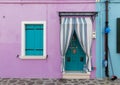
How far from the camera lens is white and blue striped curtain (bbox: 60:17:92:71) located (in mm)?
11383

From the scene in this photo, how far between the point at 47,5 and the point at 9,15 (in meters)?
1.79

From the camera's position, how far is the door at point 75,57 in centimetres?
1191

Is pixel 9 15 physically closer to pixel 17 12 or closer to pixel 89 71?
pixel 17 12

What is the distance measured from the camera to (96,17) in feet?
38.5

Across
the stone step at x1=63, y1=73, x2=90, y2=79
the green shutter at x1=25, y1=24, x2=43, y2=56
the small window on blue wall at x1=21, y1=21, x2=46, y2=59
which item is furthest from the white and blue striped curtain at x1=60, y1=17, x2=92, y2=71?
the green shutter at x1=25, y1=24, x2=43, y2=56

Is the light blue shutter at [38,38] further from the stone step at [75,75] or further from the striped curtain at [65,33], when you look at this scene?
the stone step at [75,75]

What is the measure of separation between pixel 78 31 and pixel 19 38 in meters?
2.70

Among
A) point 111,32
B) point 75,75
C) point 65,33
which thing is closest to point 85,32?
point 65,33

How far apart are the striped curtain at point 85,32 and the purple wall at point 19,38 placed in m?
0.41

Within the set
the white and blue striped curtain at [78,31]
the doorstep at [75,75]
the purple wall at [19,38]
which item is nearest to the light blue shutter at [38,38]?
the purple wall at [19,38]

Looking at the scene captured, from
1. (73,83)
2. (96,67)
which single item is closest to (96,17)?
(96,67)

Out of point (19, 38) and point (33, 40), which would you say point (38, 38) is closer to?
point (33, 40)

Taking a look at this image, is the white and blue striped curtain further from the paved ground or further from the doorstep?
the paved ground

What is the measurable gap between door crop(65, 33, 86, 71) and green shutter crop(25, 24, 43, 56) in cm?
130
